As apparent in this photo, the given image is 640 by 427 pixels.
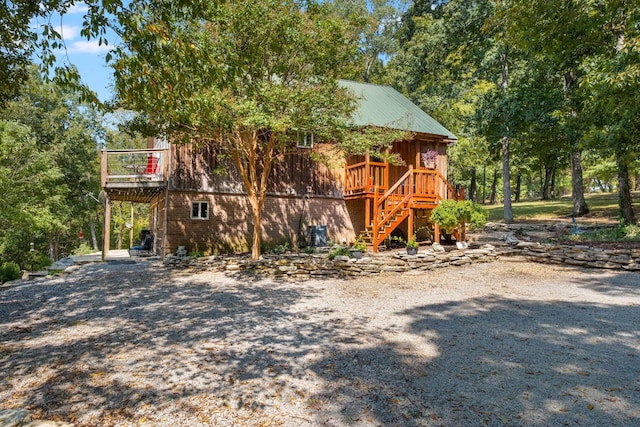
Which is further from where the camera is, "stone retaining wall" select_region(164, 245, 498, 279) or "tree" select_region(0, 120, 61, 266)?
"tree" select_region(0, 120, 61, 266)

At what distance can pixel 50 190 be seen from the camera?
2814cm

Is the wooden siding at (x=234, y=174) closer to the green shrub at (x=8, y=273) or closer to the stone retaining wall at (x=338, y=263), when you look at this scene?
the stone retaining wall at (x=338, y=263)

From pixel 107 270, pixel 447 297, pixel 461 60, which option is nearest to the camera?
pixel 447 297

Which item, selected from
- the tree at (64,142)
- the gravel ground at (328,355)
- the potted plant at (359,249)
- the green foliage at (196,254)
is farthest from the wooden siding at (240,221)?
the tree at (64,142)

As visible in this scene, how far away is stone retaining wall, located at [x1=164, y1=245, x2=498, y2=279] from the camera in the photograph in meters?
11.5

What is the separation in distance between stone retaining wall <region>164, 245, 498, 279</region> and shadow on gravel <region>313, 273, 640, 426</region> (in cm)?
465

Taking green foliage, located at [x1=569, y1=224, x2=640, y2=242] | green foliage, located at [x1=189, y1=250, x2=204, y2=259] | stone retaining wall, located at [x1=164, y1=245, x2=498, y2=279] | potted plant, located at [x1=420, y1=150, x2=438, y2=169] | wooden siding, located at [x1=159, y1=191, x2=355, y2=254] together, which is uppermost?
potted plant, located at [x1=420, y1=150, x2=438, y2=169]

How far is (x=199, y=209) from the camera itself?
14203mm

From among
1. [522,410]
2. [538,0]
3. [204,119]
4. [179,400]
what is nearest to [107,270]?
[204,119]

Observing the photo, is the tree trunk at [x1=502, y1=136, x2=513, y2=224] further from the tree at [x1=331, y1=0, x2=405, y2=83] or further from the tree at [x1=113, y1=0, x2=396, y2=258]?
the tree at [x1=331, y1=0, x2=405, y2=83]

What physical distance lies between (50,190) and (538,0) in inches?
1223

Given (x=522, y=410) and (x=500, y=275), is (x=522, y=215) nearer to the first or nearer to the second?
(x=500, y=275)

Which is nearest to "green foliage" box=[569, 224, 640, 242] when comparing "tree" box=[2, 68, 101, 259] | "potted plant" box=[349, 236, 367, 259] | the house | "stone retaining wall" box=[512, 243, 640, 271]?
"stone retaining wall" box=[512, 243, 640, 271]

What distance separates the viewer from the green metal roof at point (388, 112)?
53.1 feet
